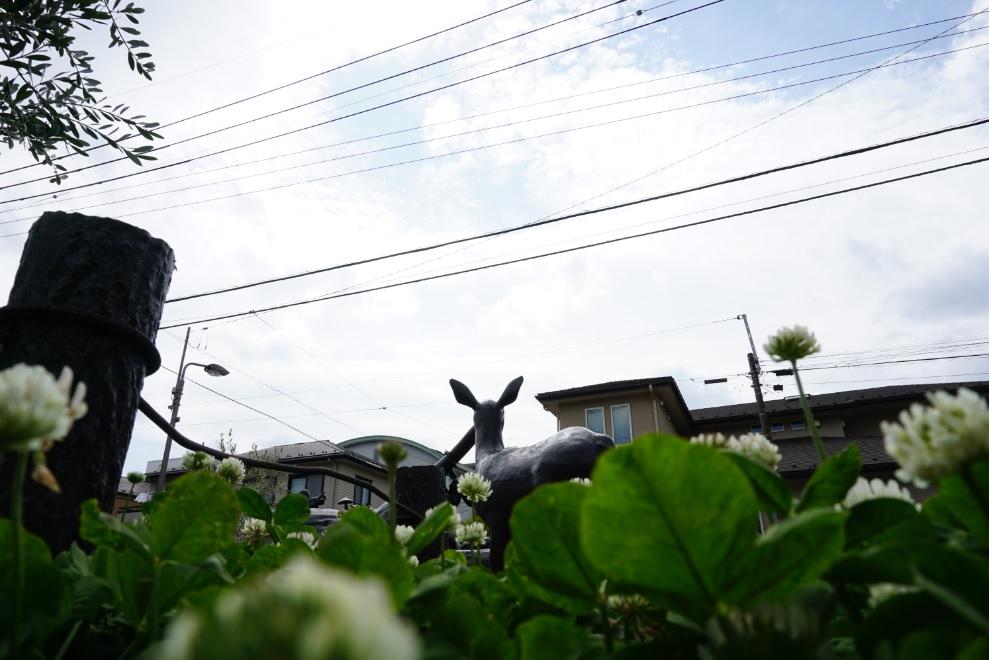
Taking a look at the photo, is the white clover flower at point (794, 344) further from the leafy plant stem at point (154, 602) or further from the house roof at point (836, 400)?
the house roof at point (836, 400)

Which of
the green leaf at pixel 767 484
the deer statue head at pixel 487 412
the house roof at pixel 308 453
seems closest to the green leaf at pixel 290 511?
the green leaf at pixel 767 484

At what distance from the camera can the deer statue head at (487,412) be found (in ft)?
18.3

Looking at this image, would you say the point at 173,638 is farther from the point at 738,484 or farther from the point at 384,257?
the point at 384,257

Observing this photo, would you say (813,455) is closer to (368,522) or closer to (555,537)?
(368,522)

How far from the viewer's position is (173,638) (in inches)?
10.8

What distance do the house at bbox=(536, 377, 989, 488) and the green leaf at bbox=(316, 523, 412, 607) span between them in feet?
78.5

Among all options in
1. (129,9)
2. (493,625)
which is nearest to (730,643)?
(493,625)

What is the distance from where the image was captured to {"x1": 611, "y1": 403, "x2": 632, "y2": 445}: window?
25219mm

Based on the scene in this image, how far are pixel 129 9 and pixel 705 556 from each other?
4.73 m

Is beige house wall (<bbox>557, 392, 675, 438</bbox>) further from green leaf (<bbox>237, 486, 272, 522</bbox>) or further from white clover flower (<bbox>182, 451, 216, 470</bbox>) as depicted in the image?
green leaf (<bbox>237, 486, 272, 522</bbox>)

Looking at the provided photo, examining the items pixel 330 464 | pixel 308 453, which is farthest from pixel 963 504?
pixel 308 453

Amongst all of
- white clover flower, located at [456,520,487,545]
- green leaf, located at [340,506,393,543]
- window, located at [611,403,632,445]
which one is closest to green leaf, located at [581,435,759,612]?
green leaf, located at [340,506,393,543]

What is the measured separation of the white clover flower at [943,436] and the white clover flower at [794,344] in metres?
0.67

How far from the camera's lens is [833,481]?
64cm
